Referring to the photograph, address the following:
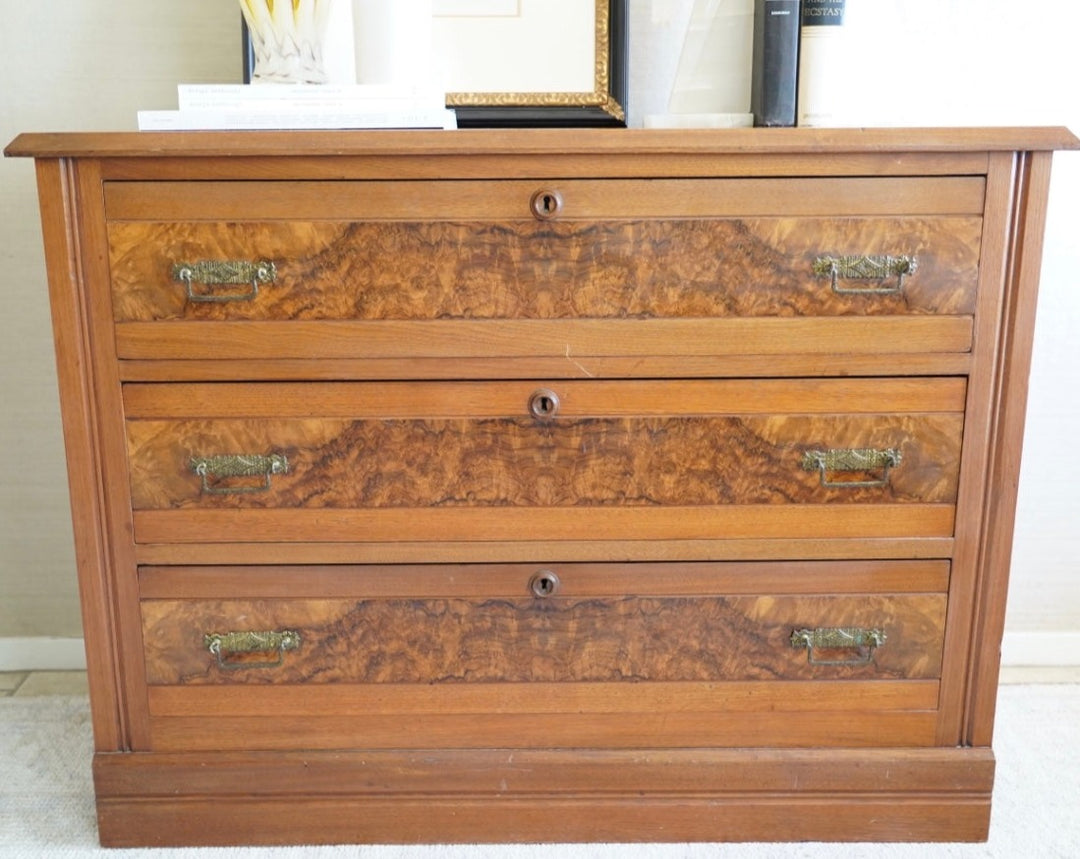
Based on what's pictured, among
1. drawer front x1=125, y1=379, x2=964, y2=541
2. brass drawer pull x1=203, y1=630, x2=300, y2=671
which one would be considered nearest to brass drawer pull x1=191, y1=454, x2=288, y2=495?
drawer front x1=125, y1=379, x2=964, y2=541

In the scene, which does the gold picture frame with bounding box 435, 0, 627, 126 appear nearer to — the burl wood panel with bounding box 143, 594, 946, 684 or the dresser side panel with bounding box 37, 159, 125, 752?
the dresser side panel with bounding box 37, 159, 125, 752

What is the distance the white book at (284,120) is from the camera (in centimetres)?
116

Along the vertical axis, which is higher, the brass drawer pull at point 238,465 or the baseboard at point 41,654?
the brass drawer pull at point 238,465

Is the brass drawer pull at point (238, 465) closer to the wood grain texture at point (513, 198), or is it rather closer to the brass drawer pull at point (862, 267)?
the wood grain texture at point (513, 198)

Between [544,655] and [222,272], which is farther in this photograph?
[544,655]

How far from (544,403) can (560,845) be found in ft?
2.01

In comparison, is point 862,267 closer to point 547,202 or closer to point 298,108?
point 547,202

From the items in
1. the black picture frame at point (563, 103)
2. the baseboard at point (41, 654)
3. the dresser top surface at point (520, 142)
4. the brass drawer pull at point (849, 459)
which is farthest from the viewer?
the baseboard at point (41, 654)

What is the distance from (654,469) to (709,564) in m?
0.15

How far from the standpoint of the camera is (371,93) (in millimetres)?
1178

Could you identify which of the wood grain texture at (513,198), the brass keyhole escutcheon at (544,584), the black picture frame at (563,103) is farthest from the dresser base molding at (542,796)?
the black picture frame at (563,103)

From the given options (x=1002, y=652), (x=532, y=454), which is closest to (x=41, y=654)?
(x=532, y=454)

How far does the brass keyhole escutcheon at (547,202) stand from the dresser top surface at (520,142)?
48 mm

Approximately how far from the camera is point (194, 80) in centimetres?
158
